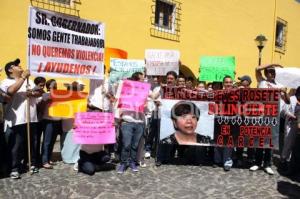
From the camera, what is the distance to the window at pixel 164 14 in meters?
12.2

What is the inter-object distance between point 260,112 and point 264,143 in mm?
565

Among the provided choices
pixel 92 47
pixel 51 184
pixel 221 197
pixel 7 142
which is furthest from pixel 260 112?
pixel 7 142

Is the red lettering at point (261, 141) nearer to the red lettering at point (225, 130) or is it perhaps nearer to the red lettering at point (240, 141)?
the red lettering at point (240, 141)

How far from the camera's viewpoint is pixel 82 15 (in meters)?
10.0

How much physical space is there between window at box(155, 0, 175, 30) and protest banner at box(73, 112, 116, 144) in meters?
5.65

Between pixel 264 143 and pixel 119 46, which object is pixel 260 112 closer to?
pixel 264 143

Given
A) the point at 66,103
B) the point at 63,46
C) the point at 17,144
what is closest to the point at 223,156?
the point at 66,103

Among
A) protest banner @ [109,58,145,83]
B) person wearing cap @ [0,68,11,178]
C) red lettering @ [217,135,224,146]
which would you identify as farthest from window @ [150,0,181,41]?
person wearing cap @ [0,68,11,178]

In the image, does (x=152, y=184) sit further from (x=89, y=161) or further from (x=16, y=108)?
(x=16, y=108)

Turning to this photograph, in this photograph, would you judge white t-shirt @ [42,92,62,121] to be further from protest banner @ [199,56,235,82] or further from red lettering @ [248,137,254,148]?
protest banner @ [199,56,235,82]

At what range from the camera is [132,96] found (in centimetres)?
732

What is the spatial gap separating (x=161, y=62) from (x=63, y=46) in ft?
12.7

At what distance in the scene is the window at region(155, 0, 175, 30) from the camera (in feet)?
40.2

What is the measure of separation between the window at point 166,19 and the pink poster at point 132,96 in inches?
188
